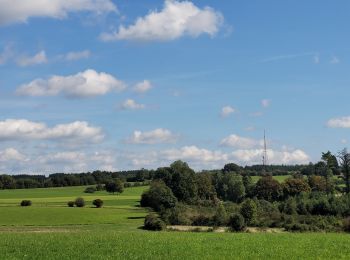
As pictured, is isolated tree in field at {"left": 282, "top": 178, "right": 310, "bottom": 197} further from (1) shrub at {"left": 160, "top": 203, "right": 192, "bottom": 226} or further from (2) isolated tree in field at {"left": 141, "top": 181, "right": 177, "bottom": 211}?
(1) shrub at {"left": 160, "top": 203, "right": 192, "bottom": 226}

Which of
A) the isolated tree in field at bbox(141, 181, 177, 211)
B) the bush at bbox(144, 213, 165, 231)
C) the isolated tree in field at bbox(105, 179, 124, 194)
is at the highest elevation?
the isolated tree in field at bbox(105, 179, 124, 194)

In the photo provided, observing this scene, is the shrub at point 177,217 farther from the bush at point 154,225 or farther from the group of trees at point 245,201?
the bush at point 154,225

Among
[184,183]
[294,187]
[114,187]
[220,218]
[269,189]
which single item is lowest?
[220,218]

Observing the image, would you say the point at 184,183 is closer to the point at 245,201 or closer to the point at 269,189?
the point at 269,189

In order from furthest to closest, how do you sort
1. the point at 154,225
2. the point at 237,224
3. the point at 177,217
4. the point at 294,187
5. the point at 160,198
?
the point at 294,187 → the point at 160,198 → the point at 177,217 → the point at 154,225 → the point at 237,224

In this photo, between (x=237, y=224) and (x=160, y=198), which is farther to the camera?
(x=160, y=198)

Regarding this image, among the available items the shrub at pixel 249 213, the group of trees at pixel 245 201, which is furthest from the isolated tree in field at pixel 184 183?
the shrub at pixel 249 213

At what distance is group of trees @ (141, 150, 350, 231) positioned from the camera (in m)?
79.9

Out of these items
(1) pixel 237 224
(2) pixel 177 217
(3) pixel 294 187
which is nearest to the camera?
(1) pixel 237 224

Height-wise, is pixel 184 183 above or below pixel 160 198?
above

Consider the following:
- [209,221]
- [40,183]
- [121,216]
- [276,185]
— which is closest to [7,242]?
[209,221]

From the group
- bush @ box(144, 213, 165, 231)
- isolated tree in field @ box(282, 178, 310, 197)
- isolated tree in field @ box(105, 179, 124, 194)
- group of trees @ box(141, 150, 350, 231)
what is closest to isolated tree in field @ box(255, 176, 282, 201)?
group of trees @ box(141, 150, 350, 231)

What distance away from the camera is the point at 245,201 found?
8325cm

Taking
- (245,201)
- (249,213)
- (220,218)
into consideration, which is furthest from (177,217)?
(249,213)
